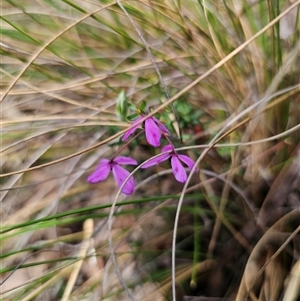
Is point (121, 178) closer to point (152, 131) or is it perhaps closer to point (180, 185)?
point (152, 131)

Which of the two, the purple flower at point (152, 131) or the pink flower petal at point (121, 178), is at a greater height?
the purple flower at point (152, 131)

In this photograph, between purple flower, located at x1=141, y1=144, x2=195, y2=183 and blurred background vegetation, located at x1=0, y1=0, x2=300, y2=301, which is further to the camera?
blurred background vegetation, located at x1=0, y1=0, x2=300, y2=301

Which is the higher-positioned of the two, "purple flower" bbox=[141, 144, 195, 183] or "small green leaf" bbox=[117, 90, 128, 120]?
"small green leaf" bbox=[117, 90, 128, 120]

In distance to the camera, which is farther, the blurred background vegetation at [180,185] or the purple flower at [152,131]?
the blurred background vegetation at [180,185]

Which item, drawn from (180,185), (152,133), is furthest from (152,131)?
(180,185)

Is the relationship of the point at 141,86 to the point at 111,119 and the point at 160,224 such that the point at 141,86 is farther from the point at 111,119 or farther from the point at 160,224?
the point at 160,224

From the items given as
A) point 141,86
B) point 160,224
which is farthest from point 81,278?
point 141,86
